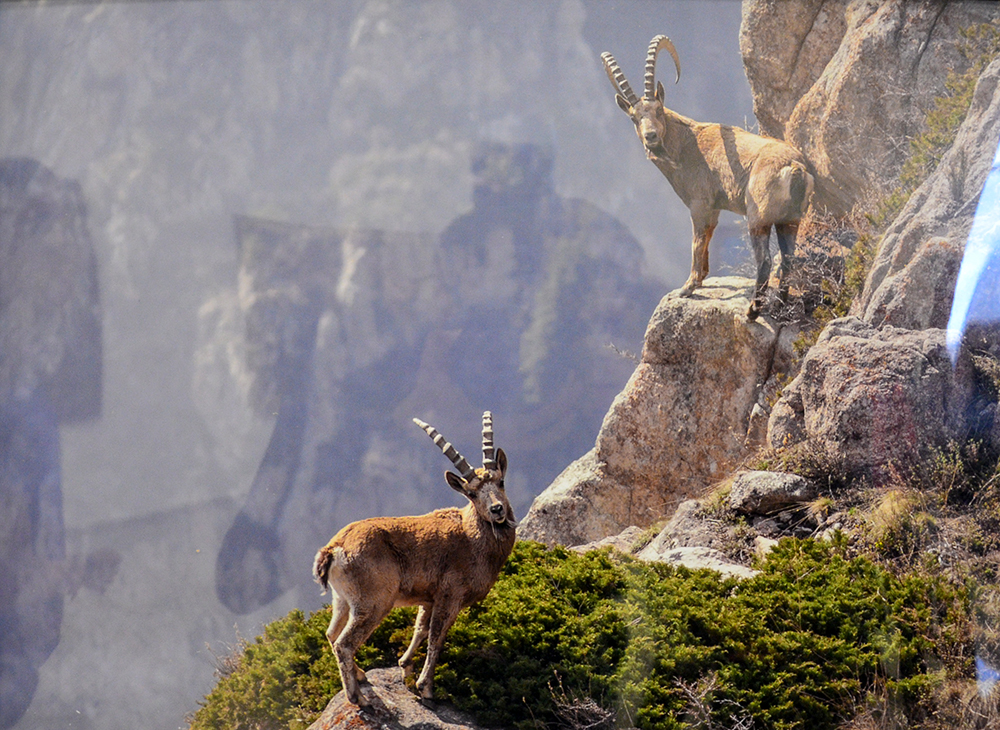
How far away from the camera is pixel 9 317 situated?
44750 millimetres

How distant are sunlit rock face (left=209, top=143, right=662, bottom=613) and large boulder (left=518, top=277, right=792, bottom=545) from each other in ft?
86.7

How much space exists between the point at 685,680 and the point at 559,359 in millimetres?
36410

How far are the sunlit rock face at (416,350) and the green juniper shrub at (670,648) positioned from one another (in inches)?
1271

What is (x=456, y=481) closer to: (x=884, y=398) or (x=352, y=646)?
(x=352, y=646)

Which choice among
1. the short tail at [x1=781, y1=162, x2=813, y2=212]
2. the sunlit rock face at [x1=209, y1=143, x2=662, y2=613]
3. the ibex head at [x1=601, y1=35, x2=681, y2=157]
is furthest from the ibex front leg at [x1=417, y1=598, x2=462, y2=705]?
the sunlit rock face at [x1=209, y1=143, x2=662, y2=613]

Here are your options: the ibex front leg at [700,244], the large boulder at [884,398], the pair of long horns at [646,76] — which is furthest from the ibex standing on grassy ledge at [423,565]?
the pair of long horns at [646,76]

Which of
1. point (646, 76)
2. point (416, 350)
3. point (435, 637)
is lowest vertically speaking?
point (435, 637)

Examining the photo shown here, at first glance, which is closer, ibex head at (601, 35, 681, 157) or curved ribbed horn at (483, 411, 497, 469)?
curved ribbed horn at (483, 411, 497, 469)

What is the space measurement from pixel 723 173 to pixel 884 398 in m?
4.41

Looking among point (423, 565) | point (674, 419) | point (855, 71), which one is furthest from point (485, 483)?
point (855, 71)

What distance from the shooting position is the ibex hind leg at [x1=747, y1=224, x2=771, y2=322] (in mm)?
11258

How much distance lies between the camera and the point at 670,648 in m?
7.07

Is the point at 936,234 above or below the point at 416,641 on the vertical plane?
above

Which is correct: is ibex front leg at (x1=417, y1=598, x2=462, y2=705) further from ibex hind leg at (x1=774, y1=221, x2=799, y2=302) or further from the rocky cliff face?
ibex hind leg at (x1=774, y1=221, x2=799, y2=302)
